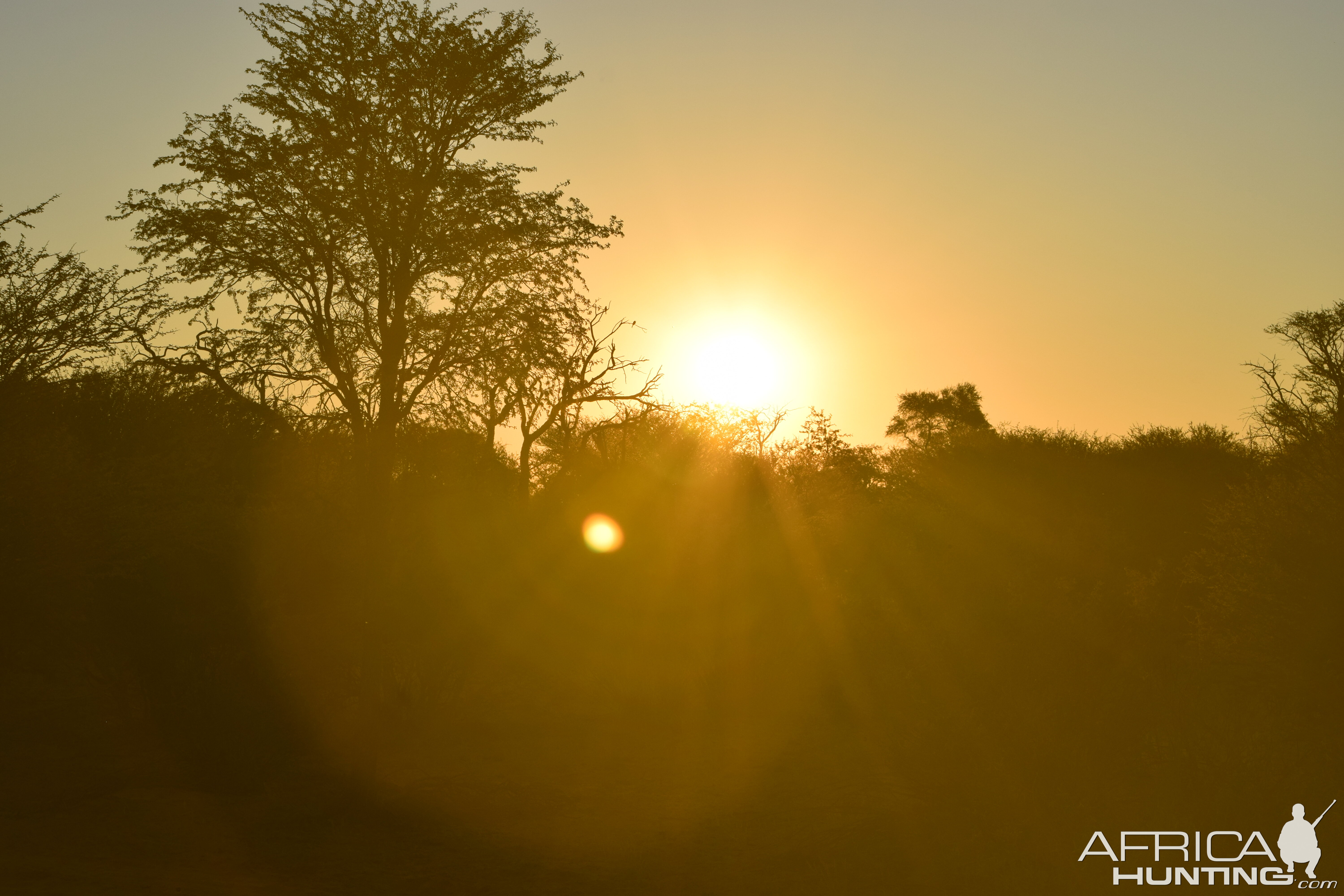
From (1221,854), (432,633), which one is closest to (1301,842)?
(1221,854)

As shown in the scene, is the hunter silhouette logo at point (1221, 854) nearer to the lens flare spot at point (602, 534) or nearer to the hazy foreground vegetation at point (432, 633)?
the hazy foreground vegetation at point (432, 633)

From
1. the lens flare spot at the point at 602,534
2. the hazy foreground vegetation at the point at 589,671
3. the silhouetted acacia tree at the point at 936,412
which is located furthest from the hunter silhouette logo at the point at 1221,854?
the silhouetted acacia tree at the point at 936,412

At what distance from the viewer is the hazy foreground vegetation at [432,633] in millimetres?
11195

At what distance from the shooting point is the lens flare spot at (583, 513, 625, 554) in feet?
66.4

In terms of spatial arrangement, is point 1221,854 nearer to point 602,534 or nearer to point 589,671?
point 602,534

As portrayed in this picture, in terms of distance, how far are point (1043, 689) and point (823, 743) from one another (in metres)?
3.92

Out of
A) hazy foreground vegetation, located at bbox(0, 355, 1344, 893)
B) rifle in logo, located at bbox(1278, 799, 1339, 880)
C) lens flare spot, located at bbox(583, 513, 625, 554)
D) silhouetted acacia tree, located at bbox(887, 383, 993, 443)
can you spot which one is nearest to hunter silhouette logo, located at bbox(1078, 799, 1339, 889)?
rifle in logo, located at bbox(1278, 799, 1339, 880)

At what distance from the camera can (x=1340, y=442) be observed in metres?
13.8

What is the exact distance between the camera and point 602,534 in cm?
2069

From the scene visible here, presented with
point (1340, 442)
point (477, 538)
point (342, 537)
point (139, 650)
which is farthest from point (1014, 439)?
point (139, 650)

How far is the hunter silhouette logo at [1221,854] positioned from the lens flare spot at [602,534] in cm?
1079

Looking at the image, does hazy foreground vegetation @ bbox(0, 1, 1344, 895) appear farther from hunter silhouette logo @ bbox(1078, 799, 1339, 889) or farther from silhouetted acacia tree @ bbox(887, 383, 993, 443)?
silhouetted acacia tree @ bbox(887, 383, 993, 443)

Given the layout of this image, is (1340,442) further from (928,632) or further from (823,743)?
(823,743)

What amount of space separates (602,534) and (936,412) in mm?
32355
